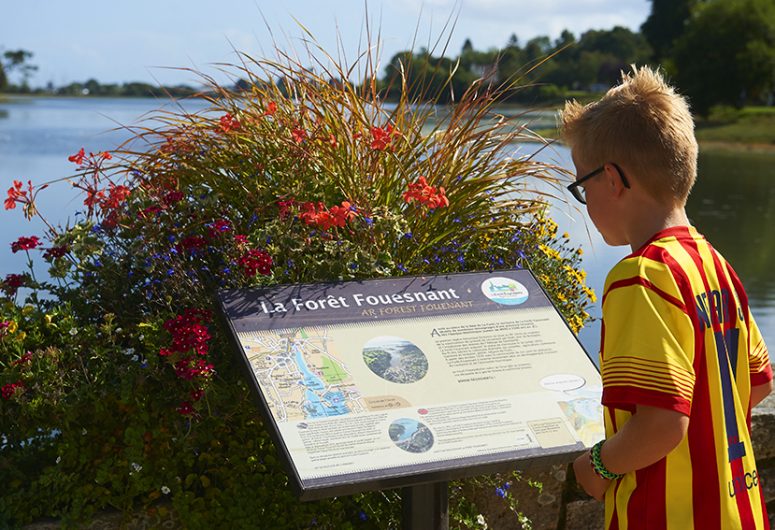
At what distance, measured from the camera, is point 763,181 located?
1111 inches

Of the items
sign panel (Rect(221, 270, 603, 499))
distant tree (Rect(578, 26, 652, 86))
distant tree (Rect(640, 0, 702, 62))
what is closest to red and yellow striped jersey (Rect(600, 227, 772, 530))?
sign panel (Rect(221, 270, 603, 499))

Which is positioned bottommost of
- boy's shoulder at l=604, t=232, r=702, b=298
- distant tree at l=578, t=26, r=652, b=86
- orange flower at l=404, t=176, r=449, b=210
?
distant tree at l=578, t=26, r=652, b=86

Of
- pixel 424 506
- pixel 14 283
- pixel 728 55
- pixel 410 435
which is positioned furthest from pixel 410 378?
pixel 728 55

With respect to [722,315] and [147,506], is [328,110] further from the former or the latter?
[722,315]

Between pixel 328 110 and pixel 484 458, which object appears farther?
pixel 328 110

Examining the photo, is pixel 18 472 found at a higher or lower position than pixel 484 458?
lower

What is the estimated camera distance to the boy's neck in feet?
6.47

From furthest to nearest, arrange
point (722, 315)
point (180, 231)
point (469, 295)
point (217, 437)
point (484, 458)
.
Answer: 1. point (180, 231)
2. point (217, 437)
3. point (469, 295)
4. point (484, 458)
5. point (722, 315)

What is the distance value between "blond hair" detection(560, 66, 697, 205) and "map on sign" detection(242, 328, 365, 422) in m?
0.92

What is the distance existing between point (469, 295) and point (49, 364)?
1.34 meters

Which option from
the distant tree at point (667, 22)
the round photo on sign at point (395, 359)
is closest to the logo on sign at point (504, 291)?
the round photo on sign at point (395, 359)

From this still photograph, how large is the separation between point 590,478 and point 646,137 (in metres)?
0.73

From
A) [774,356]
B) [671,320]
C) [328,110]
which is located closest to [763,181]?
[774,356]

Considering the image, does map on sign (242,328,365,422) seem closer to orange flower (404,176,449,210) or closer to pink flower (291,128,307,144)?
orange flower (404,176,449,210)
